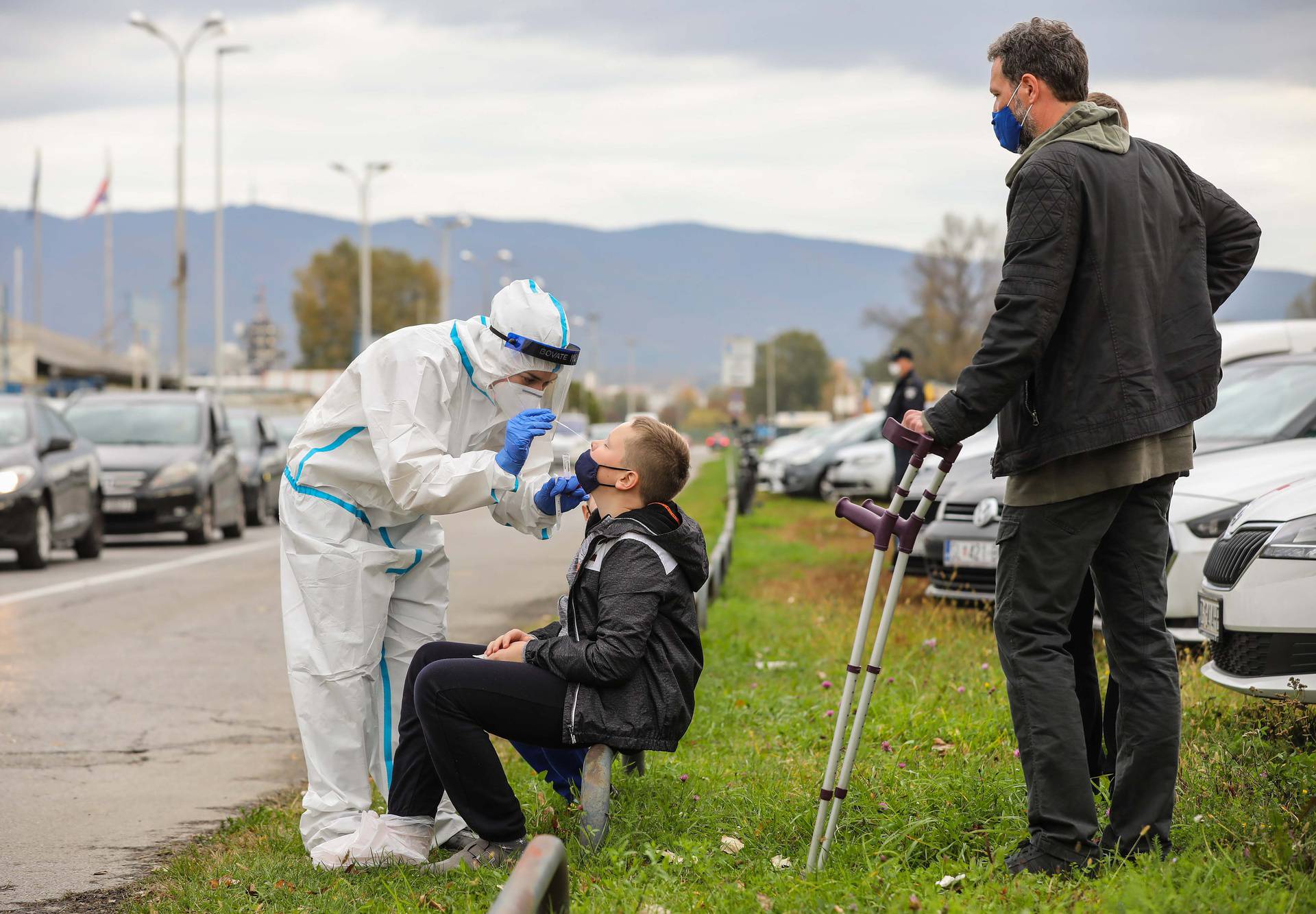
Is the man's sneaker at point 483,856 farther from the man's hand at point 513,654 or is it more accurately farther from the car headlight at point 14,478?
the car headlight at point 14,478

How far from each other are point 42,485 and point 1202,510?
1083 cm

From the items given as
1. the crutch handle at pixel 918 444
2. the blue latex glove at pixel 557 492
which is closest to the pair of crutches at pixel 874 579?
the crutch handle at pixel 918 444

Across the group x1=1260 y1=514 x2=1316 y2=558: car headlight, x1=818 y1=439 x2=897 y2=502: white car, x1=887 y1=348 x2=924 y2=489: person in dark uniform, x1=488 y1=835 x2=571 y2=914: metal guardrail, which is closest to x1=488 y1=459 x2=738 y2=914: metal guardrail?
x1=488 y1=835 x2=571 y2=914: metal guardrail

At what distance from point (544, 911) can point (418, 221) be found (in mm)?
57458

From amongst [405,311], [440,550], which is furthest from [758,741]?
[405,311]

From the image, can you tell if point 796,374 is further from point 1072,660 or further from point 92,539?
point 1072,660

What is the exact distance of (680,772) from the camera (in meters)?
5.46

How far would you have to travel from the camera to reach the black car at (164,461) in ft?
58.0

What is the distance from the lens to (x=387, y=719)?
507 cm

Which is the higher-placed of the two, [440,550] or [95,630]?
[440,550]

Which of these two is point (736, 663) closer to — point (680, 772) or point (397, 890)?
point (680, 772)

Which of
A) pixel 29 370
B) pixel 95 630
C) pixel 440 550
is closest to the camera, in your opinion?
pixel 440 550

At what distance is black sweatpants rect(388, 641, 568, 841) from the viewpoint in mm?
4355

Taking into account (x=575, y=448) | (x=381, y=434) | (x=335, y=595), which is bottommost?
(x=575, y=448)
